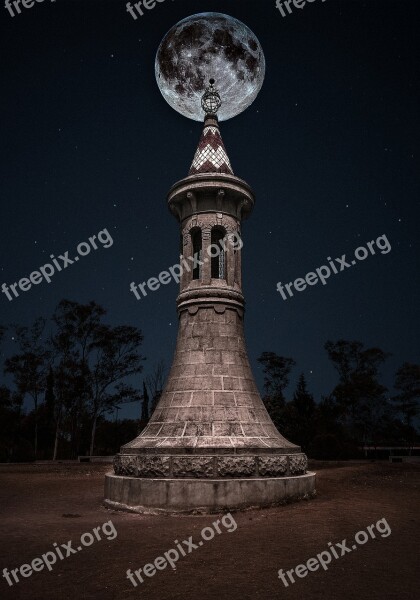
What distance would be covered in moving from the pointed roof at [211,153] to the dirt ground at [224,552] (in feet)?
31.8

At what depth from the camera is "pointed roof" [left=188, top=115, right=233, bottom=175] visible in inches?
562

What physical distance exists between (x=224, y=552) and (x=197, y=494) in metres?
3.07

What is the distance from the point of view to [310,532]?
7770 millimetres

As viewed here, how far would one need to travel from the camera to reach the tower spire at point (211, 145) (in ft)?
46.9

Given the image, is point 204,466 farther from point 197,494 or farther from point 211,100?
point 211,100

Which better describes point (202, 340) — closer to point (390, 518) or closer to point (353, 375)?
point (390, 518)

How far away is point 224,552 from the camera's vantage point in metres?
6.70

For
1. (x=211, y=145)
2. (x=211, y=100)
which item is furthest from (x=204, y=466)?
(x=211, y=100)

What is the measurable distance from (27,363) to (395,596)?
3351cm

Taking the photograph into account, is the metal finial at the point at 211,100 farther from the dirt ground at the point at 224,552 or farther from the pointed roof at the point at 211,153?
the dirt ground at the point at 224,552

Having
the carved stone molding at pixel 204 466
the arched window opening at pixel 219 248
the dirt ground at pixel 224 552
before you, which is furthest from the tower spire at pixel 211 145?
the dirt ground at pixel 224 552

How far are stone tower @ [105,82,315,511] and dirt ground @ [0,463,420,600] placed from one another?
1.67 ft

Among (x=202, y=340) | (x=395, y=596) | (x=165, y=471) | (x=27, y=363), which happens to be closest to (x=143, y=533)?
(x=165, y=471)

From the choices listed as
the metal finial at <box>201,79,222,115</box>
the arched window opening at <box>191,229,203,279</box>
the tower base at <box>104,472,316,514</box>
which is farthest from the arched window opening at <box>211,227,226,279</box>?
the tower base at <box>104,472,316,514</box>
